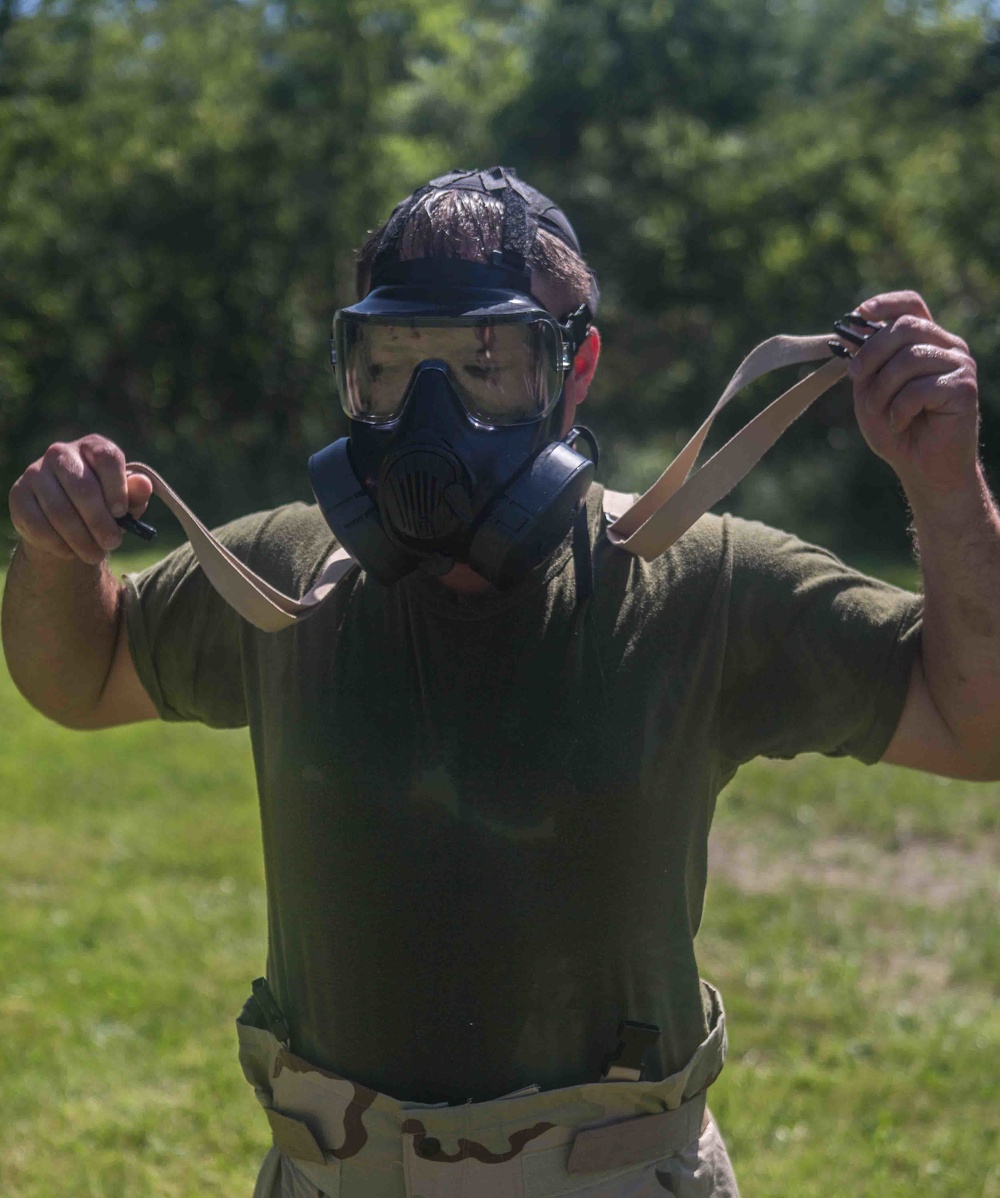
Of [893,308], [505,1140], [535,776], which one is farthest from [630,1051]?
[893,308]

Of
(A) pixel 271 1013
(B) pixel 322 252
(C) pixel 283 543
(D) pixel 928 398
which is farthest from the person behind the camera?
(B) pixel 322 252

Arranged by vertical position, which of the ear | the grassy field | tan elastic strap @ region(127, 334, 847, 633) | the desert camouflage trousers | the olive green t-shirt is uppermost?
the ear

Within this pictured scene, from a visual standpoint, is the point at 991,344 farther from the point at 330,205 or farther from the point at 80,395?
the point at 80,395

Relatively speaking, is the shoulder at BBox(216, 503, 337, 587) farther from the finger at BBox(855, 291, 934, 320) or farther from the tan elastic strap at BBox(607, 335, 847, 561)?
the finger at BBox(855, 291, 934, 320)

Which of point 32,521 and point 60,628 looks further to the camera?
point 60,628

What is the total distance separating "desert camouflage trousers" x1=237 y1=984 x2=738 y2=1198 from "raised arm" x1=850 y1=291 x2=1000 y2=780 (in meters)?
0.55

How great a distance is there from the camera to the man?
1.86 meters

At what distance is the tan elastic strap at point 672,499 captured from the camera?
1.90 metres

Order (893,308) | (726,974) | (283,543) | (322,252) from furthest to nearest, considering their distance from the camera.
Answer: (322,252), (726,974), (283,543), (893,308)

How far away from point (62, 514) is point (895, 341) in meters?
1.05

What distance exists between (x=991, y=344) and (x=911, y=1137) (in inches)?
349

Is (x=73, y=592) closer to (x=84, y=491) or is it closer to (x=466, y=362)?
(x=84, y=491)

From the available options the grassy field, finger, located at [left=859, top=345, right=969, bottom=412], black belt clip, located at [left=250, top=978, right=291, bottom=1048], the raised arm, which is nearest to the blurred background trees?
the grassy field

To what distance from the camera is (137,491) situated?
1972 millimetres
